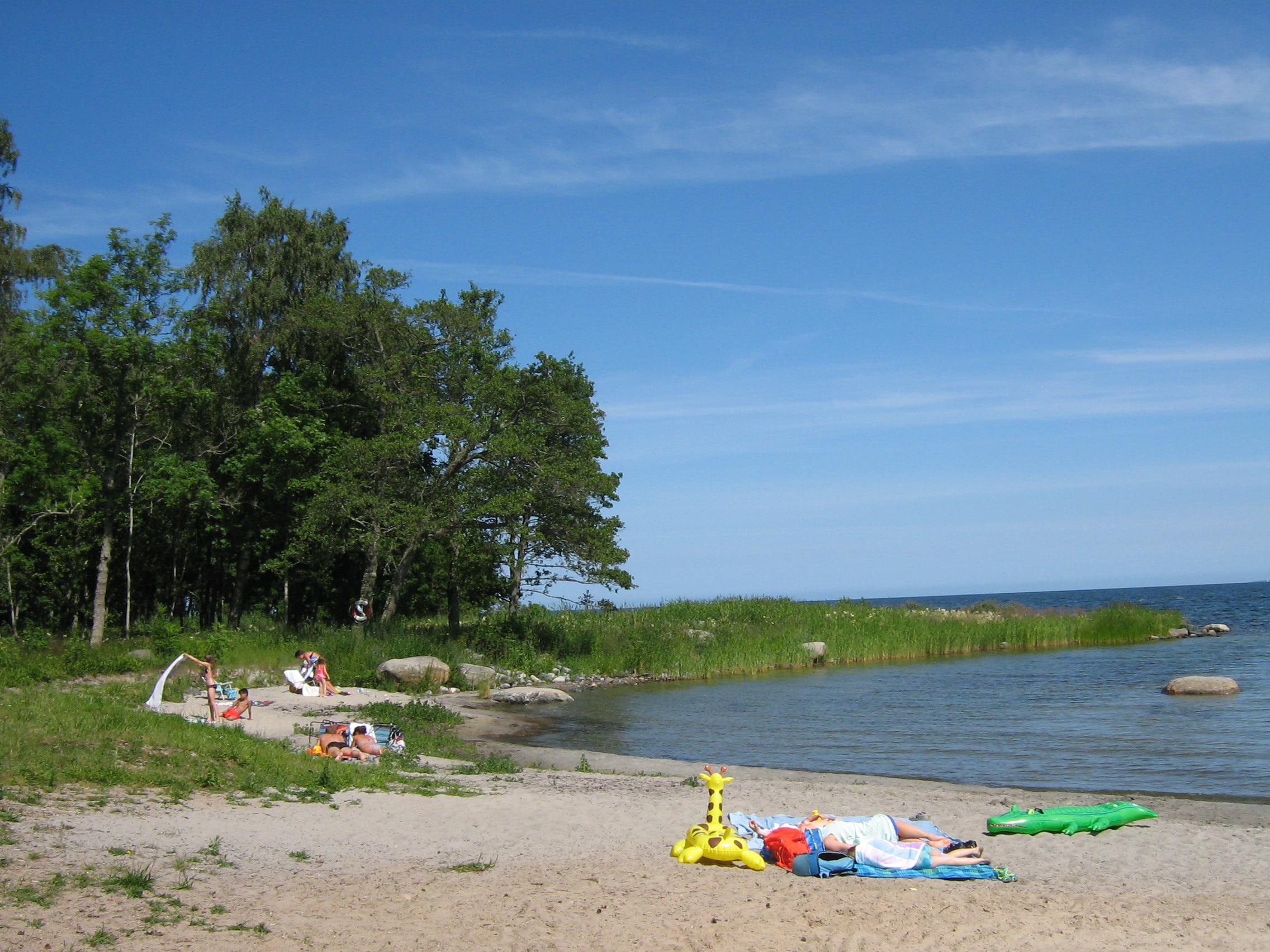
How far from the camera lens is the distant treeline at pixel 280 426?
2736 cm

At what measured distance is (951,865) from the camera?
30.5 feet

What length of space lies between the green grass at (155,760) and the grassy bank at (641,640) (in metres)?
9.15

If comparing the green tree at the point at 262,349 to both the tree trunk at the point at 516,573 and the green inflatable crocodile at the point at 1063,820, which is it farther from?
the green inflatable crocodile at the point at 1063,820

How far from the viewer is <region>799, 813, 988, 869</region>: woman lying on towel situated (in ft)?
30.4

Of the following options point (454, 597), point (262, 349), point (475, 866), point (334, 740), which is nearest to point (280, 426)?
point (262, 349)

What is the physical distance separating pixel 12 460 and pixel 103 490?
7.98 ft

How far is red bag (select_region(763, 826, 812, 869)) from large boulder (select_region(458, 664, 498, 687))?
1830cm

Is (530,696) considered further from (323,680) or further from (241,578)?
(241,578)

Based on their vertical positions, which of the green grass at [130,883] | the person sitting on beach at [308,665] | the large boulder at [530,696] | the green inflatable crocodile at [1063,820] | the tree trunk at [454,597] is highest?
the tree trunk at [454,597]

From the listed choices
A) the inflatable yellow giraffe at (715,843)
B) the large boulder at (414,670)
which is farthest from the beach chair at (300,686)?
the inflatable yellow giraffe at (715,843)

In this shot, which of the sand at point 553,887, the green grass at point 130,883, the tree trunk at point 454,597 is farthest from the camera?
the tree trunk at point 454,597

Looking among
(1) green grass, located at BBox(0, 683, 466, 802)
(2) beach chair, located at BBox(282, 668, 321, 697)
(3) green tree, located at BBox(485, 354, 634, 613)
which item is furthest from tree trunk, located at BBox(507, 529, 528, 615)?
(1) green grass, located at BBox(0, 683, 466, 802)

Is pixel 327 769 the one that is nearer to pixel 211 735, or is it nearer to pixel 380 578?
pixel 211 735

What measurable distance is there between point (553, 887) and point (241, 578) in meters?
28.7
